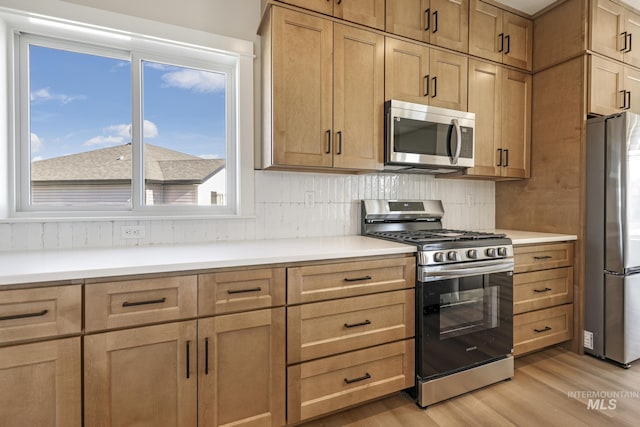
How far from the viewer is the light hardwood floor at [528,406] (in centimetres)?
168

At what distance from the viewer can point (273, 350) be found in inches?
58.7

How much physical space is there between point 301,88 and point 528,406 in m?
2.24

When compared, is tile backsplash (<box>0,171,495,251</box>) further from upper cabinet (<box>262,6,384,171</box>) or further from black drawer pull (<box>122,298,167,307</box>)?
black drawer pull (<box>122,298,167,307</box>)

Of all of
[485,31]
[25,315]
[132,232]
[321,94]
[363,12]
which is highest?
[485,31]

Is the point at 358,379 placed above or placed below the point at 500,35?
below

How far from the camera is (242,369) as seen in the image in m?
1.44

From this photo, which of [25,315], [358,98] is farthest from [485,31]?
[25,315]

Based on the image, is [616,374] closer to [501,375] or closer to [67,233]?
[501,375]

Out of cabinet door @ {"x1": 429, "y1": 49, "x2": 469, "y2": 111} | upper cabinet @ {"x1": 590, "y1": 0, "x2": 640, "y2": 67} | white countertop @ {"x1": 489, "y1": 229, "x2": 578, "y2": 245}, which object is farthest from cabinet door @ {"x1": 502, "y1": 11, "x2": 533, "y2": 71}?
white countertop @ {"x1": 489, "y1": 229, "x2": 578, "y2": 245}

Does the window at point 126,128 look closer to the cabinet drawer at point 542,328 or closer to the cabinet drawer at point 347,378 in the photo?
the cabinet drawer at point 347,378

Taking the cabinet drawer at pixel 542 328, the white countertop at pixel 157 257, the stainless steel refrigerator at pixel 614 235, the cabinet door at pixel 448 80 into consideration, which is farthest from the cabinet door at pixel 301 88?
the stainless steel refrigerator at pixel 614 235

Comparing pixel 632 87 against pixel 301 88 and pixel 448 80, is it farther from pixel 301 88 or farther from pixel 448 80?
pixel 301 88

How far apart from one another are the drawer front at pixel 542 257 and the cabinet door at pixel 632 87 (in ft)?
4.30

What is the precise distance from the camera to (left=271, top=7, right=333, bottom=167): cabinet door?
6.02ft
